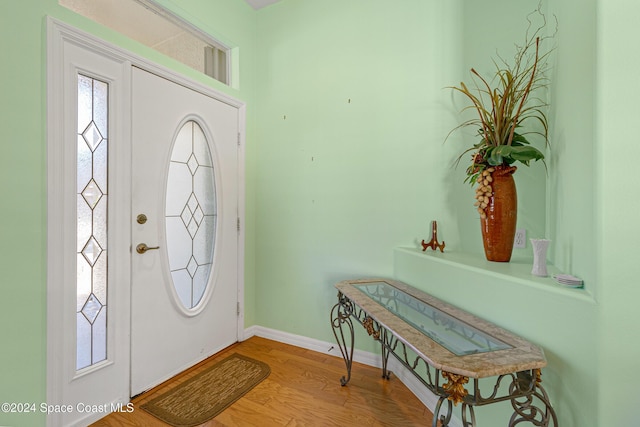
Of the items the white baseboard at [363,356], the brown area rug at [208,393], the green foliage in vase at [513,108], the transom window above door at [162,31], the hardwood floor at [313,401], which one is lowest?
the hardwood floor at [313,401]

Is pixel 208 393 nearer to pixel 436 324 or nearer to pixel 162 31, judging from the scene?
pixel 436 324

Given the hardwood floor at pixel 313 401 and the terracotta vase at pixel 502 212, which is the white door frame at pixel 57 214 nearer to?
the hardwood floor at pixel 313 401

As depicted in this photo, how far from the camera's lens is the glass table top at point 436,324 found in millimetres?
1021

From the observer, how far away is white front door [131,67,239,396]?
1710 mm

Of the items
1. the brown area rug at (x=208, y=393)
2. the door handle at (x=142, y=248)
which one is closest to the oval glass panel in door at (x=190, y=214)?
the door handle at (x=142, y=248)

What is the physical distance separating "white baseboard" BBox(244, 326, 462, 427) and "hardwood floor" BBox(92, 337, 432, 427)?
4 cm

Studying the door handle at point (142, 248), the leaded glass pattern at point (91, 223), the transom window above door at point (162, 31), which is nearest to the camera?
the leaded glass pattern at point (91, 223)

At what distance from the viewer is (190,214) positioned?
2037 millimetres

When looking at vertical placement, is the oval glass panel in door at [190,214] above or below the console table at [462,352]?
above

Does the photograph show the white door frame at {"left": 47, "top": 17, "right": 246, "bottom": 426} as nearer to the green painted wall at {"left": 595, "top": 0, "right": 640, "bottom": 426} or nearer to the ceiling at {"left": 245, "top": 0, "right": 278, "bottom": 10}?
the ceiling at {"left": 245, "top": 0, "right": 278, "bottom": 10}

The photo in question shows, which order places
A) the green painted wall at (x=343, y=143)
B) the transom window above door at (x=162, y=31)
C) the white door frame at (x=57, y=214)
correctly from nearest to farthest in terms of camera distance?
1. the white door frame at (x=57, y=214)
2. the transom window above door at (x=162, y=31)
3. the green painted wall at (x=343, y=143)

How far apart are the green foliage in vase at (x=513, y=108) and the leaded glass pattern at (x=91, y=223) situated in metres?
2.04

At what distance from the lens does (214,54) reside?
7.46ft

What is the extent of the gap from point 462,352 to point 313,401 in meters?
1.08
